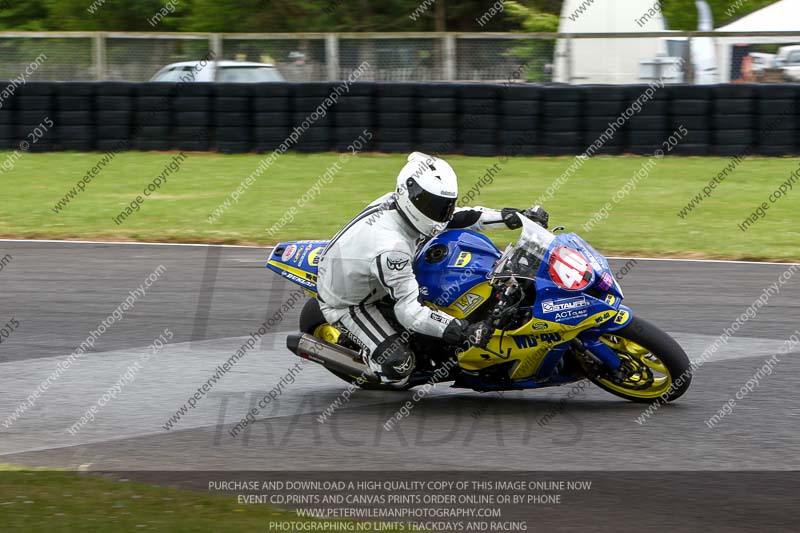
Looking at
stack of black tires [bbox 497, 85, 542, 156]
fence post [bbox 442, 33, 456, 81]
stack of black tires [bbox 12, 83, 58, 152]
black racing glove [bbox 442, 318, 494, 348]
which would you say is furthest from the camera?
fence post [bbox 442, 33, 456, 81]

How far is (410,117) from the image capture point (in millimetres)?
18000

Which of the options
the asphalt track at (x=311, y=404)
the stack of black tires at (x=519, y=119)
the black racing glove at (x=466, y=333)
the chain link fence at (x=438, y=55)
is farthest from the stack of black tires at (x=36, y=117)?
the black racing glove at (x=466, y=333)

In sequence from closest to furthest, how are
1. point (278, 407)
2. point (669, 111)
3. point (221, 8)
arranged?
point (278, 407), point (669, 111), point (221, 8)

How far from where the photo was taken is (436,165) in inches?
249

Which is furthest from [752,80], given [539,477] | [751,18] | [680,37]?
[539,477]

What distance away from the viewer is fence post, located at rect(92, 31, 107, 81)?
2031 cm

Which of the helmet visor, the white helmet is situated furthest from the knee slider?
the helmet visor

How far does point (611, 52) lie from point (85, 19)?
23.5 m

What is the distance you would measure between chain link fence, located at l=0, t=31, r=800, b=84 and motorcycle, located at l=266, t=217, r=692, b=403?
12320 millimetres

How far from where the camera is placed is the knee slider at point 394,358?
21.4 ft

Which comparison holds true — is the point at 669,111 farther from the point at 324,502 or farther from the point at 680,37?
the point at 324,502
